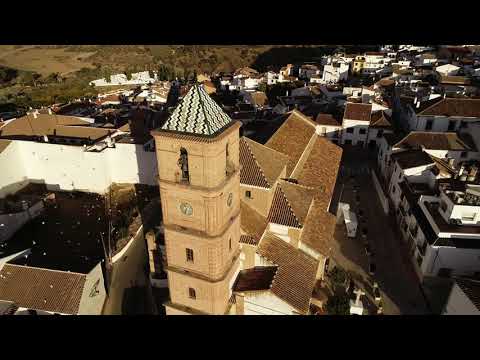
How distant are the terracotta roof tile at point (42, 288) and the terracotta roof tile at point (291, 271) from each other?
350 inches

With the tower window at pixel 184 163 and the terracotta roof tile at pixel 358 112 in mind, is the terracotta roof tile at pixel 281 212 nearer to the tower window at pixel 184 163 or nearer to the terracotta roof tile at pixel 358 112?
the tower window at pixel 184 163

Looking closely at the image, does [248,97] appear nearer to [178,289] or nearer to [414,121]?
[414,121]

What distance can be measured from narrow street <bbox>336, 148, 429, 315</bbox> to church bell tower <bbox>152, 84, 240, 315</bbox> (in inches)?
330

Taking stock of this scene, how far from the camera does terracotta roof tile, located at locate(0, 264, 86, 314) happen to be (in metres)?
17.0

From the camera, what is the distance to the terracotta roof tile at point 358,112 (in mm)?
35438

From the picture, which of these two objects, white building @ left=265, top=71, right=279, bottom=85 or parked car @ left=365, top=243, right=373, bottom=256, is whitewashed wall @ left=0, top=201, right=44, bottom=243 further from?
white building @ left=265, top=71, right=279, bottom=85

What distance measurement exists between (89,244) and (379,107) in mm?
30244

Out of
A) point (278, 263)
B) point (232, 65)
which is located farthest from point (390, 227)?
point (232, 65)

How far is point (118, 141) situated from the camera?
29.8 m

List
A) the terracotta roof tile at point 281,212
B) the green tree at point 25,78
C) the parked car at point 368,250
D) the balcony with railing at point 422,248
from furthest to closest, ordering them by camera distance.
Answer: the green tree at point 25,78 < the parked car at point 368,250 < the balcony with railing at point 422,248 < the terracotta roof tile at point 281,212

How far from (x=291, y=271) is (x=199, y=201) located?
631 cm

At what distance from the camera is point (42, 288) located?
17.5 meters

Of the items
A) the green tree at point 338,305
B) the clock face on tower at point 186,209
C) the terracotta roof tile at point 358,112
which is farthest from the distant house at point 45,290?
the terracotta roof tile at point 358,112

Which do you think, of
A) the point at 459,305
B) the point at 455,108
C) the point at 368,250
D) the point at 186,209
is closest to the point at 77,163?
the point at 186,209
